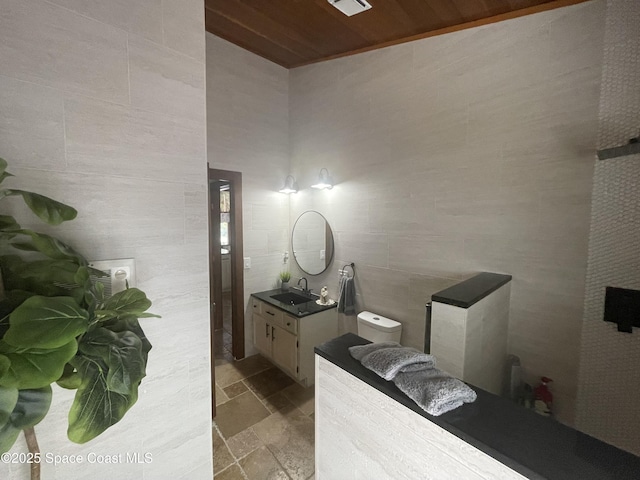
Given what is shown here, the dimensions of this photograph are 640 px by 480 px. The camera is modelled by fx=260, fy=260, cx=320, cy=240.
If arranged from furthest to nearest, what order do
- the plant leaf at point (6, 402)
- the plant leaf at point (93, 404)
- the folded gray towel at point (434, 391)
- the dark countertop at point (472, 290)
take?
the dark countertop at point (472, 290) → the folded gray towel at point (434, 391) → the plant leaf at point (93, 404) → the plant leaf at point (6, 402)

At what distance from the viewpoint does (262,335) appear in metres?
2.77

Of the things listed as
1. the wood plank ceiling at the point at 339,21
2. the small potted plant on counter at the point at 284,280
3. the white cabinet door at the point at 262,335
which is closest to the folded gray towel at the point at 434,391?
the wood plank ceiling at the point at 339,21

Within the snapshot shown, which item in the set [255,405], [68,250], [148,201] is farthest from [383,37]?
[255,405]

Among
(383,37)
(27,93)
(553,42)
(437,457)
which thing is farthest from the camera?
(383,37)

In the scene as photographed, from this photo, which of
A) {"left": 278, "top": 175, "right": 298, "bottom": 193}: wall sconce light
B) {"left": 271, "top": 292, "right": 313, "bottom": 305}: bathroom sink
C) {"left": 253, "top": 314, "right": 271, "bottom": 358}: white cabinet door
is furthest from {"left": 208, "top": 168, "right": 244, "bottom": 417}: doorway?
{"left": 278, "top": 175, "right": 298, "bottom": 193}: wall sconce light

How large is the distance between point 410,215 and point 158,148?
1728 millimetres

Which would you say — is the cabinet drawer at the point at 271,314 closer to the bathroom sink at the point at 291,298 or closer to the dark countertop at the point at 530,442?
the bathroom sink at the point at 291,298

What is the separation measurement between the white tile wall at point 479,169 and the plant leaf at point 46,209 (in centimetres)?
198

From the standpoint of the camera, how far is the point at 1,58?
72 centimetres

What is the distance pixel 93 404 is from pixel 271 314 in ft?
6.91

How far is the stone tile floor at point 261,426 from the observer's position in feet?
5.27

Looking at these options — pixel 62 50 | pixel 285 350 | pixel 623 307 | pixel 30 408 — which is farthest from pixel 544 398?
pixel 62 50

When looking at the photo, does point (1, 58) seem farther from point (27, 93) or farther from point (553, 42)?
point (553, 42)

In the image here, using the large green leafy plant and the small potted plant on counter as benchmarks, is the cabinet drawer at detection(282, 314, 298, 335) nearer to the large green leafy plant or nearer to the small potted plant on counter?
the small potted plant on counter
